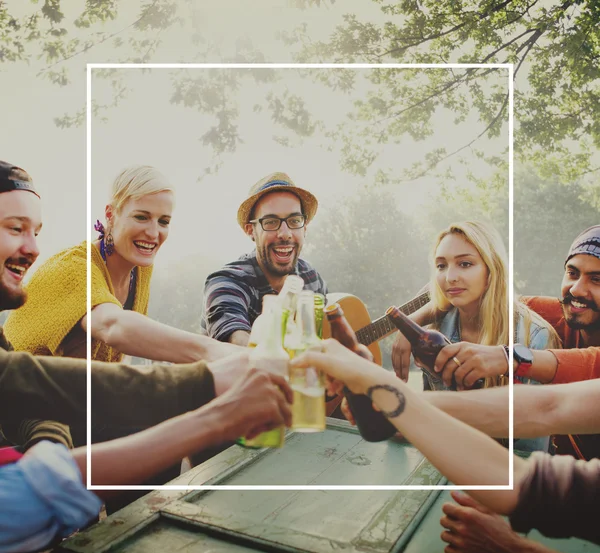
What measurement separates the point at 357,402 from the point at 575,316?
1.04m

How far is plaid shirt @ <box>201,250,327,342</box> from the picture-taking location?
7.11 feet

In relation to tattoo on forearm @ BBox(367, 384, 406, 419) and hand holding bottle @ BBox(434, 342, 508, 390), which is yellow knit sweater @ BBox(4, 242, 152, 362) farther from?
hand holding bottle @ BBox(434, 342, 508, 390)

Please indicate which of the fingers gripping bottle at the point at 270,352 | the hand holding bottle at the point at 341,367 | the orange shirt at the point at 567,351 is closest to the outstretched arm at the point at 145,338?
the fingers gripping bottle at the point at 270,352

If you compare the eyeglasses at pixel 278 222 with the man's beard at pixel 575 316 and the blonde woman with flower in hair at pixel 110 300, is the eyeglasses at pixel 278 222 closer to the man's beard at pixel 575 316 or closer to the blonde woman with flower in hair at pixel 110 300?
the blonde woman with flower in hair at pixel 110 300

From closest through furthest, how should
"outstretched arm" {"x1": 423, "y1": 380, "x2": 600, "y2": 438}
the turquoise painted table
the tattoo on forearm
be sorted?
the turquoise painted table
the tattoo on forearm
"outstretched arm" {"x1": 423, "y1": 380, "x2": 600, "y2": 438}

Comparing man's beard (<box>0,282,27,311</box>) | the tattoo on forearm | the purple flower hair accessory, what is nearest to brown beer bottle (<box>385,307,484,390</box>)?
the tattoo on forearm

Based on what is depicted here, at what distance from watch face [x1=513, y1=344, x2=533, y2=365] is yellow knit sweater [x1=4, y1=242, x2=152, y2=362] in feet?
5.54

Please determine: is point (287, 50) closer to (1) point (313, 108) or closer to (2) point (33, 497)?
(1) point (313, 108)

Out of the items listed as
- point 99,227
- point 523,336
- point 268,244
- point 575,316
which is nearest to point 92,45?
point 99,227

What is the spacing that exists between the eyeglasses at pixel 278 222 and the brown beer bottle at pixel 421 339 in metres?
0.54

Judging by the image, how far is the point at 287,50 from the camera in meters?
2.23

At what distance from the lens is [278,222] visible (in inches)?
87.7

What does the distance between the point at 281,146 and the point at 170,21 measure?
0.74 meters

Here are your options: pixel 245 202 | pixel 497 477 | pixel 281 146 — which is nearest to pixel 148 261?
pixel 245 202
